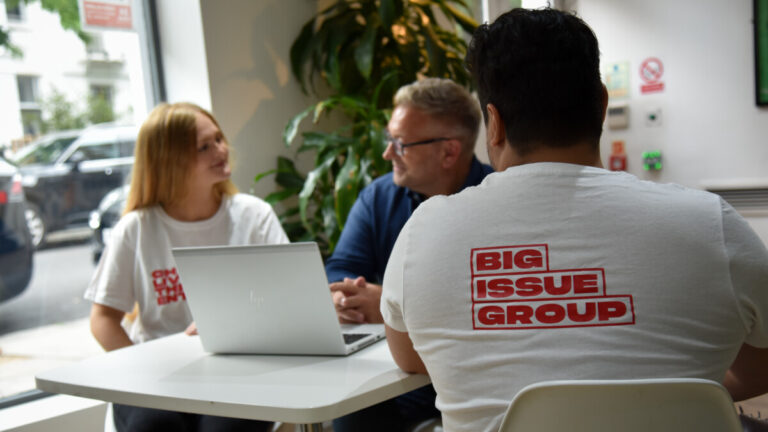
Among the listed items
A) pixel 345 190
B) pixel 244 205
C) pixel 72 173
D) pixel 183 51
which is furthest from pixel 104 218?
pixel 345 190

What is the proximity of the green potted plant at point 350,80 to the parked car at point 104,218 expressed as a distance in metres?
0.65

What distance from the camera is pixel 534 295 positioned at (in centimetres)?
94

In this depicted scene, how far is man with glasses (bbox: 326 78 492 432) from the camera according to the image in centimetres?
216

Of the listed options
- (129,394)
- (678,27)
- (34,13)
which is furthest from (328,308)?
(678,27)

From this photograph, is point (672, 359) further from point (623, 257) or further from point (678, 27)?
point (678, 27)

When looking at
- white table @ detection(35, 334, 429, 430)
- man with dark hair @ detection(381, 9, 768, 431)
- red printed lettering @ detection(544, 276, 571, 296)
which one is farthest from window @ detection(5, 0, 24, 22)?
red printed lettering @ detection(544, 276, 571, 296)

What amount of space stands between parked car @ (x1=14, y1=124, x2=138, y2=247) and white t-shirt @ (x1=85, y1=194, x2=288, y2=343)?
70cm

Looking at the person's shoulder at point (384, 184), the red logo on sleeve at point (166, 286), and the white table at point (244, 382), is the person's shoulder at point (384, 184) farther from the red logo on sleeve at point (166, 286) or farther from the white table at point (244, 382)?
the white table at point (244, 382)

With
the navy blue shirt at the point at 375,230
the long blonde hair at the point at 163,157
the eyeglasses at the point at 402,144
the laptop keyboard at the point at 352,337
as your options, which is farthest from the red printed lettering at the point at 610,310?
the long blonde hair at the point at 163,157

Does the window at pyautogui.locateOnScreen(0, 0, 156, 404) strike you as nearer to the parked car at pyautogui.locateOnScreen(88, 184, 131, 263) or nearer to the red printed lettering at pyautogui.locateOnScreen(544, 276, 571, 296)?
the parked car at pyautogui.locateOnScreen(88, 184, 131, 263)

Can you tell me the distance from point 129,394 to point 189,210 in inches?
38.8

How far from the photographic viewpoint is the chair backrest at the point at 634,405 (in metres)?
0.82

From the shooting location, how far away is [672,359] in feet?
2.95

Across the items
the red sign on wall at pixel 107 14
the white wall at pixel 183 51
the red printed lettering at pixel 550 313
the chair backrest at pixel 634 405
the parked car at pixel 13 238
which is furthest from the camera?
the white wall at pixel 183 51
